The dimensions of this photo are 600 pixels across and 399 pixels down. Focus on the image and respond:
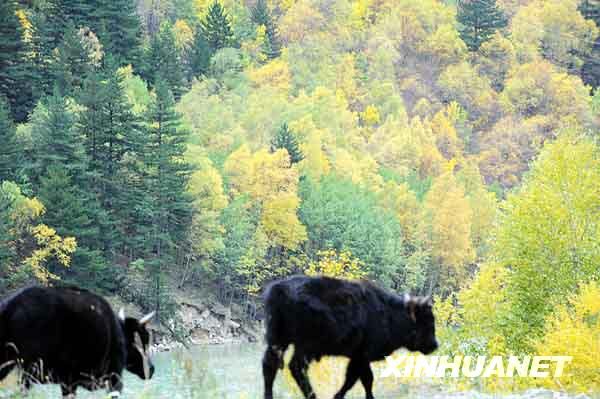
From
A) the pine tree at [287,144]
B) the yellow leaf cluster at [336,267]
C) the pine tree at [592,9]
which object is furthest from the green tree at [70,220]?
the pine tree at [592,9]

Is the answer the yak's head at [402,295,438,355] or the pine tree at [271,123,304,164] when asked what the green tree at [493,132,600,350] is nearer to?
the yak's head at [402,295,438,355]

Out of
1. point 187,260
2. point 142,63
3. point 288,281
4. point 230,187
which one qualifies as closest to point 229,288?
point 187,260

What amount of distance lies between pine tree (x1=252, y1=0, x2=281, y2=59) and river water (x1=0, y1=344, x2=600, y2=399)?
10473 centimetres

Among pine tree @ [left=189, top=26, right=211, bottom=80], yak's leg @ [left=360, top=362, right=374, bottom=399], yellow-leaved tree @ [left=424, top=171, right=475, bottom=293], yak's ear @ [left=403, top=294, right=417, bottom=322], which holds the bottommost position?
yellow-leaved tree @ [left=424, top=171, right=475, bottom=293]

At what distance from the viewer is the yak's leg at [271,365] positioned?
11.6m

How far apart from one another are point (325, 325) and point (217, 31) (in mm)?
140817

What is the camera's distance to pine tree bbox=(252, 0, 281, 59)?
173 metres

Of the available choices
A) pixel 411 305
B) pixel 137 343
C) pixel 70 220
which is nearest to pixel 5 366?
pixel 137 343

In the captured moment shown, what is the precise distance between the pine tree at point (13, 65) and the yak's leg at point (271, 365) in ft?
248

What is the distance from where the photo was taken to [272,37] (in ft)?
588

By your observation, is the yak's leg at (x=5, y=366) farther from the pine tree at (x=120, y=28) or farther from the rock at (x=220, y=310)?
the pine tree at (x=120, y=28)

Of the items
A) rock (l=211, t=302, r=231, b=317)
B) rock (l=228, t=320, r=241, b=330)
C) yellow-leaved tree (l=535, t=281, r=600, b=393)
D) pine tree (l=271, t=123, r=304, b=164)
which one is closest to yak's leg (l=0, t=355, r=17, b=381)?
yellow-leaved tree (l=535, t=281, r=600, b=393)

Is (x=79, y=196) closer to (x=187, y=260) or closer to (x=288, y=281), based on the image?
(x=187, y=260)

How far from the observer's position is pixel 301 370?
1175 cm
